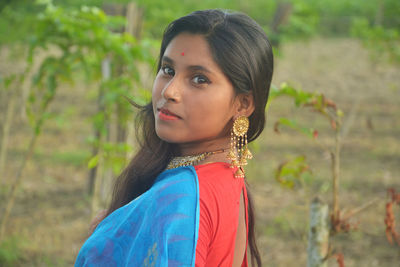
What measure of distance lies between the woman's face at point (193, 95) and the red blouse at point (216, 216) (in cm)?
12

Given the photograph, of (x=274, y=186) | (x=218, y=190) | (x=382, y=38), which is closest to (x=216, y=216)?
(x=218, y=190)

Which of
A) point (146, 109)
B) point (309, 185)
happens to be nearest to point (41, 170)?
point (309, 185)

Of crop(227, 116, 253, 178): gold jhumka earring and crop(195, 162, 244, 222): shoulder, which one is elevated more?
crop(227, 116, 253, 178): gold jhumka earring

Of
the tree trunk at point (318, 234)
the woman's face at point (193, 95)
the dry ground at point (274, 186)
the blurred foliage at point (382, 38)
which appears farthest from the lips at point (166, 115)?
the blurred foliage at point (382, 38)

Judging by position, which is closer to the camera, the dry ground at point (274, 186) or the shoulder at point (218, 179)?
the shoulder at point (218, 179)

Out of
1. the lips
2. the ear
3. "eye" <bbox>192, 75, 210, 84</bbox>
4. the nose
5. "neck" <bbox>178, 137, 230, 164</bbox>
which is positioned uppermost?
"eye" <bbox>192, 75, 210, 84</bbox>

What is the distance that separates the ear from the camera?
134cm

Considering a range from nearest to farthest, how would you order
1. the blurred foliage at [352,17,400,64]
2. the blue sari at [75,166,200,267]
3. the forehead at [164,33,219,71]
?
the blue sari at [75,166,200,267]
the forehead at [164,33,219,71]
the blurred foliage at [352,17,400,64]

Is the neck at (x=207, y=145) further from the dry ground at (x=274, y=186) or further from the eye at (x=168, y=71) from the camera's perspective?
the dry ground at (x=274, y=186)

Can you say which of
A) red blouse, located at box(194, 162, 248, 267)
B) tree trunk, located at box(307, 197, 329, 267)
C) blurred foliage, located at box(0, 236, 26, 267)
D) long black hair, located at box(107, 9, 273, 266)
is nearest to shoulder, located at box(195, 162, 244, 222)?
red blouse, located at box(194, 162, 248, 267)

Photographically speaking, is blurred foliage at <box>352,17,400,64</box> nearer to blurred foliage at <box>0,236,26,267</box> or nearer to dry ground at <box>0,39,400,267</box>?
dry ground at <box>0,39,400,267</box>

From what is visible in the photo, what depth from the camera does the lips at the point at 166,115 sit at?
1.30 metres

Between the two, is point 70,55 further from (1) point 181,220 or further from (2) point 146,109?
(1) point 181,220

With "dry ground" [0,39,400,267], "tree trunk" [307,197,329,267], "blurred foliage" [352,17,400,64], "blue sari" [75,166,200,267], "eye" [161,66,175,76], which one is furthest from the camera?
"blurred foliage" [352,17,400,64]
